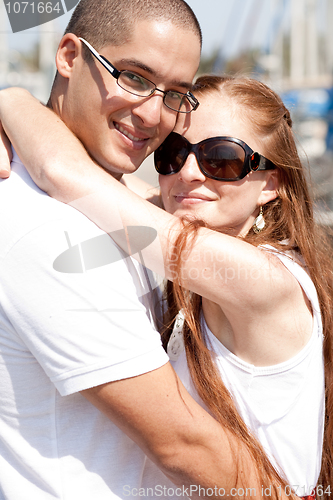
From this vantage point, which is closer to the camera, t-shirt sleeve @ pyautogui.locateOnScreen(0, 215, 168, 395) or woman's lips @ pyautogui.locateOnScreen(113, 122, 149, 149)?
t-shirt sleeve @ pyautogui.locateOnScreen(0, 215, 168, 395)

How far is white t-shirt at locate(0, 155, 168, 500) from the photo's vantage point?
124 cm

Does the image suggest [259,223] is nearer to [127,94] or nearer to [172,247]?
[172,247]

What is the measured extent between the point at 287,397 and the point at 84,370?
837 millimetres

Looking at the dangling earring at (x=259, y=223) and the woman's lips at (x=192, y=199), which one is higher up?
the woman's lips at (x=192, y=199)

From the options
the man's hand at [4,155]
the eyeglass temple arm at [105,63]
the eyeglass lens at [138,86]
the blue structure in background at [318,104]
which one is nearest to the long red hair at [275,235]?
the eyeglass lens at [138,86]

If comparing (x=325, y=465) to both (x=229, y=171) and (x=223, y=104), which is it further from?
(x=223, y=104)

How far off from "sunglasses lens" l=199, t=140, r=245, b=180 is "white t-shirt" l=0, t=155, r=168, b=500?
0.68m

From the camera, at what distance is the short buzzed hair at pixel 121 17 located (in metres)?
1.68

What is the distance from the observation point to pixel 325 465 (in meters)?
1.92

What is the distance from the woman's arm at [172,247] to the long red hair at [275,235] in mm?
97

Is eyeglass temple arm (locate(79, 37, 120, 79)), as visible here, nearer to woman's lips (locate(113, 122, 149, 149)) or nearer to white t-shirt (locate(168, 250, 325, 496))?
woman's lips (locate(113, 122, 149, 149))

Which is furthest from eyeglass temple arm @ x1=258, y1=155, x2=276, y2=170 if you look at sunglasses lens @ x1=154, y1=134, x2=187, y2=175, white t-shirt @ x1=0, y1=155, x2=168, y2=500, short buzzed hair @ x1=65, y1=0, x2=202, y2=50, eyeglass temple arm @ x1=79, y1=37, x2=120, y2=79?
white t-shirt @ x1=0, y1=155, x2=168, y2=500

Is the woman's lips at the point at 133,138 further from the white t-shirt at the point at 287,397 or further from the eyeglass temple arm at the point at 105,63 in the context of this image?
the white t-shirt at the point at 287,397

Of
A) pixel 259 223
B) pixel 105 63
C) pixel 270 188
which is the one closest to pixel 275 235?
pixel 259 223
